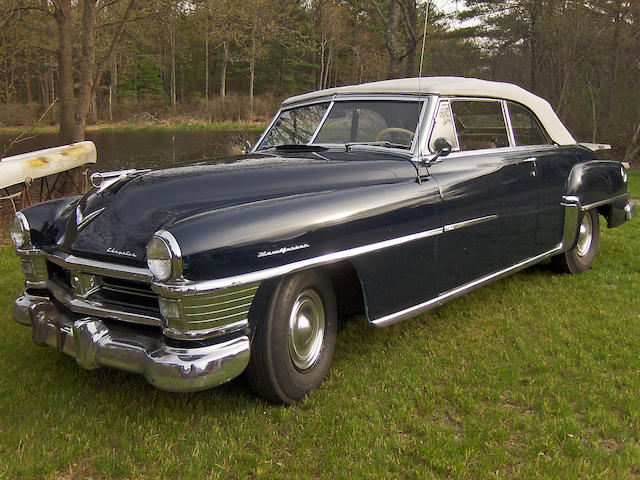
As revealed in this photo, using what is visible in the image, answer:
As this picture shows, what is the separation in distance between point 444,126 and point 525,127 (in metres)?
1.27

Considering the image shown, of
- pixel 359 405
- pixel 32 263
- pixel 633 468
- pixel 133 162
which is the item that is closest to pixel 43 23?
pixel 133 162

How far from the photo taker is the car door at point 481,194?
142 inches

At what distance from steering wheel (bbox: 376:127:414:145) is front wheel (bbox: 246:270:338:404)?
1319 millimetres

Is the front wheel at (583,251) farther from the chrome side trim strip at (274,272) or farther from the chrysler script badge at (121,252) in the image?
the chrysler script badge at (121,252)

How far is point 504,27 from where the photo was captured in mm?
21156

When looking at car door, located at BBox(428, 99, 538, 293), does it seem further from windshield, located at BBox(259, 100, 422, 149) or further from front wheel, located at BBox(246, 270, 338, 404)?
front wheel, located at BBox(246, 270, 338, 404)

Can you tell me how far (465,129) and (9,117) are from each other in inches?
1302

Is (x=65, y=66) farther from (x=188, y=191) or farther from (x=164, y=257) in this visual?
(x=164, y=257)

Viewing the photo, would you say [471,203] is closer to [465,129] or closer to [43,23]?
[465,129]

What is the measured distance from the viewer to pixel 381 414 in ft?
9.29

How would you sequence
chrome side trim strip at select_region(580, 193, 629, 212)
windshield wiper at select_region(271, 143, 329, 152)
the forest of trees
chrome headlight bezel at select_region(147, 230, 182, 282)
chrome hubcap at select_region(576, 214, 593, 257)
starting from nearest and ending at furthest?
chrome headlight bezel at select_region(147, 230, 182, 282)
windshield wiper at select_region(271, 143, 329, 152)
chrome side trim strip at select_region(580, 193, 629, 212)
chrome hubcap at select_region(576, 214, 593, 257)
the forest of trees

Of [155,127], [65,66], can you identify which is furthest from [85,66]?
[155,127]

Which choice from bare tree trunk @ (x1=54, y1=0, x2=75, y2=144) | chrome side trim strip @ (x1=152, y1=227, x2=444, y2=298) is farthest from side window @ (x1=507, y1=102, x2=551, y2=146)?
bare tree trunk @ (x1=54, y1=0, x2=75, y2=144)

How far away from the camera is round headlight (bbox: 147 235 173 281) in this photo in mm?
2363
